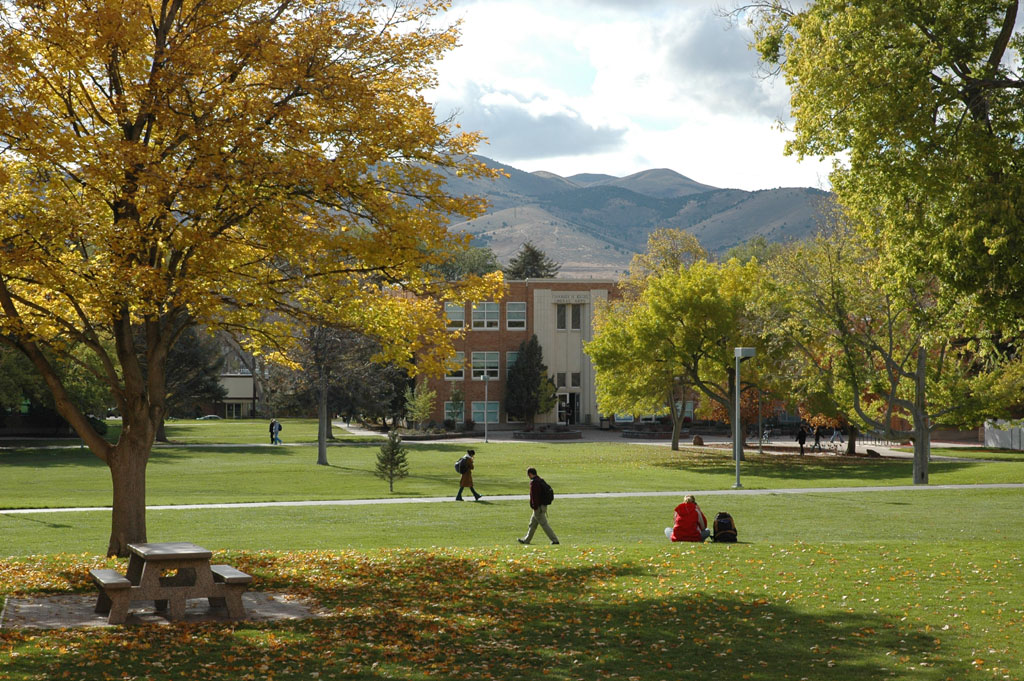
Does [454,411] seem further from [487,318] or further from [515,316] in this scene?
[515,316]

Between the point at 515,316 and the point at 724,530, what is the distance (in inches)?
2480

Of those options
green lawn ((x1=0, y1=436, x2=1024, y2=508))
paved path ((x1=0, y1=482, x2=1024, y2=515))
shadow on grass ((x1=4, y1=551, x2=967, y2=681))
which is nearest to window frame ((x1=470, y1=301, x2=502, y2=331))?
green lawn ((x1=0, y1=436, x2=1024, y2=508))

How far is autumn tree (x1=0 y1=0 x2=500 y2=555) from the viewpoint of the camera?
12.1 m

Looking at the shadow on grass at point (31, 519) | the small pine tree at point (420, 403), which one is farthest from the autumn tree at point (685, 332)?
the shadow on grass at point (31, 519)

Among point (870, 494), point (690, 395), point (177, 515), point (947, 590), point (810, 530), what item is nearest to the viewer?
point (947, 590)

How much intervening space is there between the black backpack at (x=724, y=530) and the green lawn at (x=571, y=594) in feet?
2.92

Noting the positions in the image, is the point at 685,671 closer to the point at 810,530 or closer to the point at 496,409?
the point at 810,530

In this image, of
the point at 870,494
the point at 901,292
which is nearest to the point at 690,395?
the point at 870,494

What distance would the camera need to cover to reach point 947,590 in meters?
12.3

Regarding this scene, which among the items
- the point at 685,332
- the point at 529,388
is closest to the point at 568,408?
the point at 529,388

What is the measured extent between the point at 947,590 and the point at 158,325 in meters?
11.5

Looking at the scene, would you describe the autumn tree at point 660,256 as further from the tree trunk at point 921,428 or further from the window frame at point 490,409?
the tree trunk at point 921,428

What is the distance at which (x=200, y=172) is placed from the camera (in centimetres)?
1199

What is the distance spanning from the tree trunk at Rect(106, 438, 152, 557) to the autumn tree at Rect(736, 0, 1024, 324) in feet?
36.8
